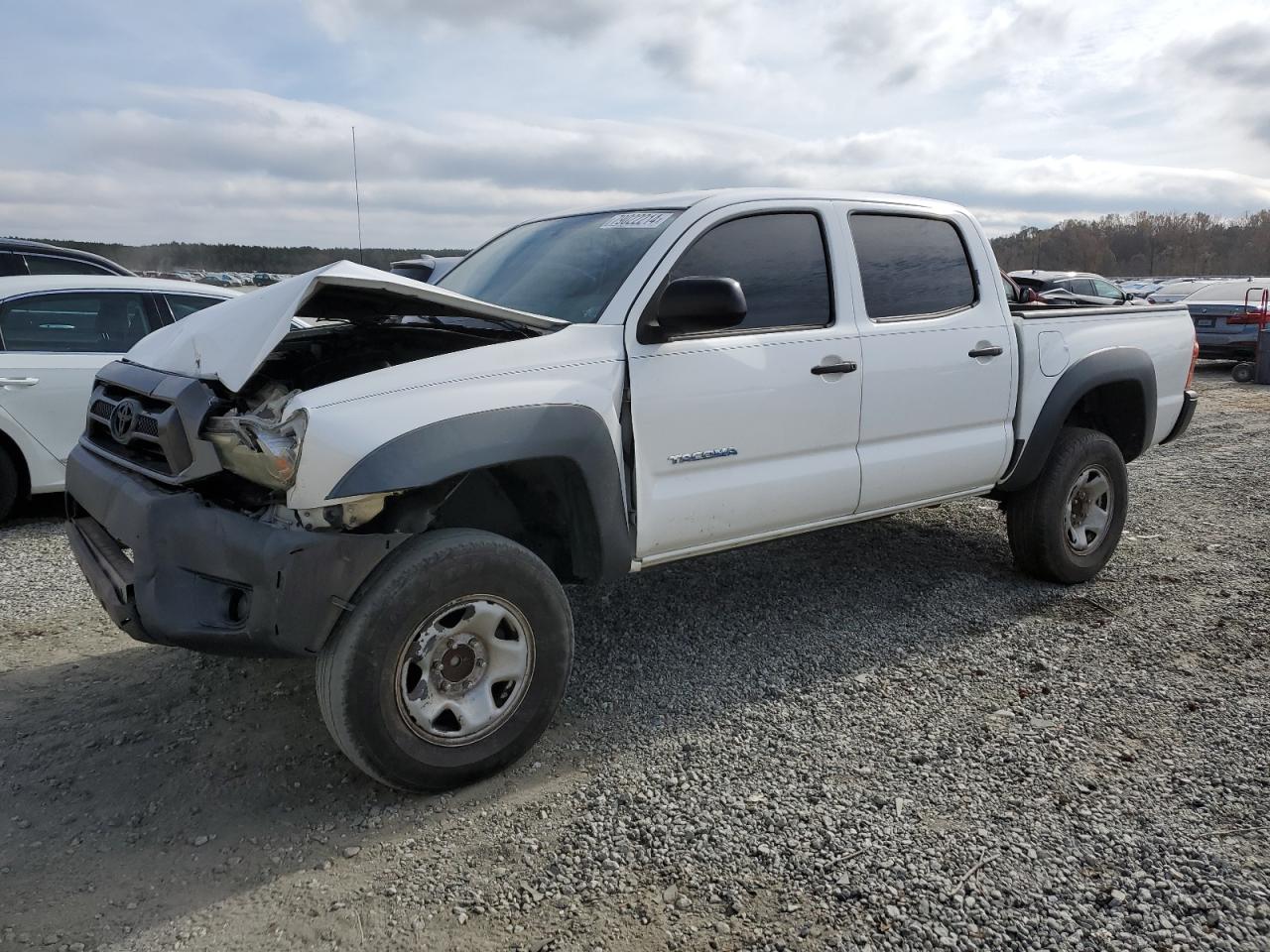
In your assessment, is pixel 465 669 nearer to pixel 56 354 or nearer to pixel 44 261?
pixel 56 354

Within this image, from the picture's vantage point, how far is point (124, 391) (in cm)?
355

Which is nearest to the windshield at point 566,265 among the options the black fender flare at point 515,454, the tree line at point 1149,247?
the black fender flare at point 515,454

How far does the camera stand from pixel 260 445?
9.18 ft

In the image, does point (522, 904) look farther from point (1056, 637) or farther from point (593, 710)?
point (1056, 637)

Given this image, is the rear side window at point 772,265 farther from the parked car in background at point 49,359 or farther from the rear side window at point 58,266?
the rear side window at point 58,266

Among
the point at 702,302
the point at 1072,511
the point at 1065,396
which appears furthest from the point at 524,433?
the point at 1072,511

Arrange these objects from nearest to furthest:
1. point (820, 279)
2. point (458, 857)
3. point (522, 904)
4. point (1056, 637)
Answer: point (522, 904) → point (458, 857) → point (820, 279) → point (1056, 637)

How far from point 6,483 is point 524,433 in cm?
464

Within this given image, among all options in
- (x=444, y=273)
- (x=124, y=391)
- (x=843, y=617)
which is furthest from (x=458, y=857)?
(x=444, y=273)

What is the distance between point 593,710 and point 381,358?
155 cm

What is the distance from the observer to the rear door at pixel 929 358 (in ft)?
13.5

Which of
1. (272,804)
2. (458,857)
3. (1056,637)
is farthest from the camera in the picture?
(1056,637)

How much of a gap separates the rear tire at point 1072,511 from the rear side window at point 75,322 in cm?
572

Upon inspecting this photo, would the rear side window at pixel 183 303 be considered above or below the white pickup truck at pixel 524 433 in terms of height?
above
